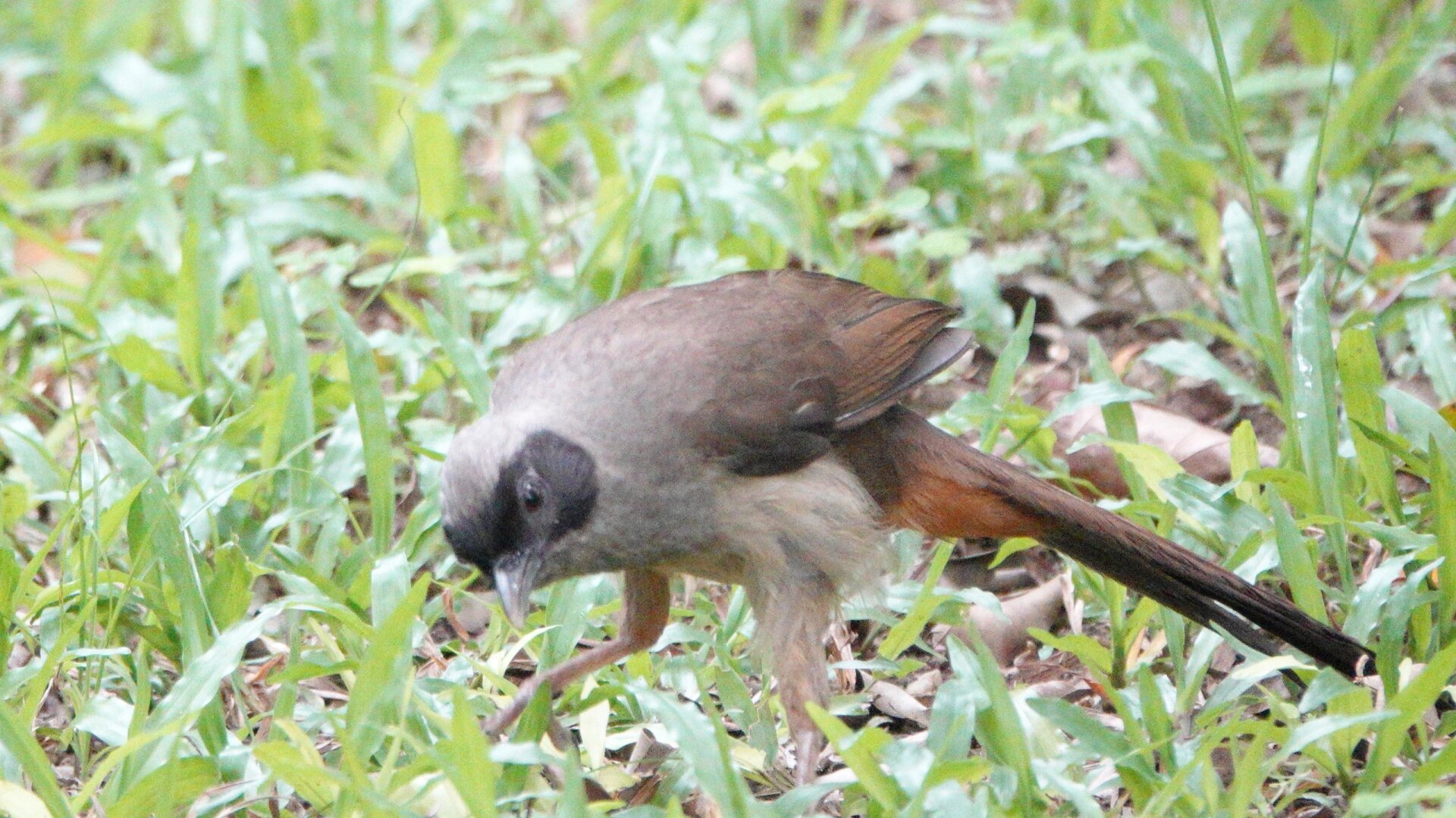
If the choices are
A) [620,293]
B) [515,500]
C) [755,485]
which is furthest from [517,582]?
[620,293]

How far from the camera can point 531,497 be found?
3.61 m

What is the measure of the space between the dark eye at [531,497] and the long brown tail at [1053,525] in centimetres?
84

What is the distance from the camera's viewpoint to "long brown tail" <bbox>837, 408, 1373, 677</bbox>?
3.68 m

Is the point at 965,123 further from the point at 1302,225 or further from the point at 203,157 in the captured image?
the point at 203,157

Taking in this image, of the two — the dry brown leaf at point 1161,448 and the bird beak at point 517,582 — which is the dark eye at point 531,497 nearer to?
the bird beak at point 517,582

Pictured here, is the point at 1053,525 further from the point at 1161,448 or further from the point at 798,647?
the point at 1161,448

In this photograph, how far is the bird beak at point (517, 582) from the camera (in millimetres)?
3600

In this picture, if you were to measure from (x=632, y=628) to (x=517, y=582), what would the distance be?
494 millimetres

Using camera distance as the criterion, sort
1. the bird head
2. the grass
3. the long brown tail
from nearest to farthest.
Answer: the grass, the bird head, the long brown tail

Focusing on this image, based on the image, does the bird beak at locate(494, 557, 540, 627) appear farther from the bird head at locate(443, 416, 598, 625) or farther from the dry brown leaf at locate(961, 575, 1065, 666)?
the dry brown leaf at locate(961, 575, 1065, 666)

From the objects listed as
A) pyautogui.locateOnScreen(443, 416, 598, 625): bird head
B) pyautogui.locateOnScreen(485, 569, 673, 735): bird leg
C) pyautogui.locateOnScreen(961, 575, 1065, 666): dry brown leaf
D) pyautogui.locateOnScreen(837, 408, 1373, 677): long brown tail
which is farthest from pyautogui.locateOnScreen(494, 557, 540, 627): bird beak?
pyautogui.locateOnScreen(961, 575, 1065, 666): dry brown leaf

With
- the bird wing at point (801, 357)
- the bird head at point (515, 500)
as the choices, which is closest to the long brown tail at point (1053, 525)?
the bird wing at point (801, 357)

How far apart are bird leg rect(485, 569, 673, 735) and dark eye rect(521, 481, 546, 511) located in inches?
15.4

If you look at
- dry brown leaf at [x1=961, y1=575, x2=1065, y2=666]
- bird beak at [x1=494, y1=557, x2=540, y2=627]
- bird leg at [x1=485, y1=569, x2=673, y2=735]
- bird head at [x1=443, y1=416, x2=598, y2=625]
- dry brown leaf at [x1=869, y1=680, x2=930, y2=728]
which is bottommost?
dry brown leaf at [x1=869, y1=680, x2=930, y2=728]
